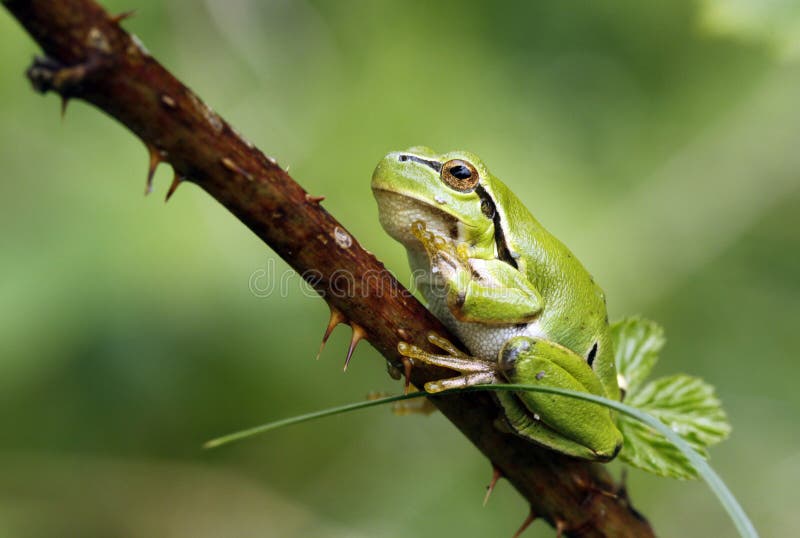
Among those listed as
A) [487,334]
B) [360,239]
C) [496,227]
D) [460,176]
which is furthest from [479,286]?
[360,239]

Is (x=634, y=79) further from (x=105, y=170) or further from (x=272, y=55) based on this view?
(x=105, y=170)

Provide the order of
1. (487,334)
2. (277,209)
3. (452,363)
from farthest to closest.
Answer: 1. (487,334)
2. (452,363)
3. (277,209)

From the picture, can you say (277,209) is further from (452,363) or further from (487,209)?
(487,209)

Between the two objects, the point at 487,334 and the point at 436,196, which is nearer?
the point at 487,334

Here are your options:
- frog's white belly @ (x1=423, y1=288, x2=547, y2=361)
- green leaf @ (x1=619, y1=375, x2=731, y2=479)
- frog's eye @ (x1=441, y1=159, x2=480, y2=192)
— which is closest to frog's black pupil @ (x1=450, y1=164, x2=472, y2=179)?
frog's eye @ (x1=441, y1=159, x2=480, y2=192)

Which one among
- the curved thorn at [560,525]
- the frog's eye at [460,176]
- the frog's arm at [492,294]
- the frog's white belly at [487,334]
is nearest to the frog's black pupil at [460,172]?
the frog's eye at [460,176]

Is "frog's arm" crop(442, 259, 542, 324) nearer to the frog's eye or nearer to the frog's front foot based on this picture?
the frog's front foot

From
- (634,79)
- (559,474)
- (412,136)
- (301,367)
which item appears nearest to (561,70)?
(634,79)

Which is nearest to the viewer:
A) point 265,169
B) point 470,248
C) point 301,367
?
point 265,169
